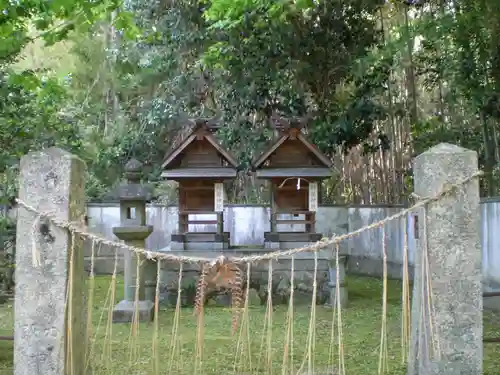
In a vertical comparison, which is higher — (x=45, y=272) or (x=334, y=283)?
(x=45, y=272)

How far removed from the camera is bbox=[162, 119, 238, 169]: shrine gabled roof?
30.1 feet

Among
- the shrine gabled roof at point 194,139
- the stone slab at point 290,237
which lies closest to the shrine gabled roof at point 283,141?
the shrine gabled roof at point 194,139

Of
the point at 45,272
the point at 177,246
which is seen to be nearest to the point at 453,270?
the point at 45,272

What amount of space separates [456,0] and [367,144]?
311 centimetres

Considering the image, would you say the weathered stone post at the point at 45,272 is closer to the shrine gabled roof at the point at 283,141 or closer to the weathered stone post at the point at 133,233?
the weathered stone post at the point at 133,233

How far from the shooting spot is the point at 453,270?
12.1ft

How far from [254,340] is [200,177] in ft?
10.5

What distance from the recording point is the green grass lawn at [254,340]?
527 centimetres

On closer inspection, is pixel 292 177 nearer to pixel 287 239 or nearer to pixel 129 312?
pixel 287 239

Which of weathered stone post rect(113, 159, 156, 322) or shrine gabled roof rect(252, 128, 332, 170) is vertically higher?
shrine gabled roof rect(252, 128, 332, 170)

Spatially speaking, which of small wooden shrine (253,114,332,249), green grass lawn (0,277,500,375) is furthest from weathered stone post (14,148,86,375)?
small wooden shrine (253,114,332,249)

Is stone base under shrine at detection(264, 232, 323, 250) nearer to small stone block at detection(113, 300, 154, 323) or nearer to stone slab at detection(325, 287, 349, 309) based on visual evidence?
stone slab at detection(325, 287, 349, 309)

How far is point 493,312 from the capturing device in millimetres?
8000

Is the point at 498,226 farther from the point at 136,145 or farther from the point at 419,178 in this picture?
the point at 136,145
